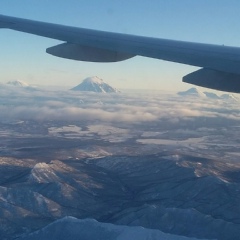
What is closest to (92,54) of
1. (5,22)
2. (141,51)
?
(141,51)

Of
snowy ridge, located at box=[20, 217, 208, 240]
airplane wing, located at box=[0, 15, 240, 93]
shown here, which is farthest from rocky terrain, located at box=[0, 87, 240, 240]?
airplane wing, located at box=[0, 15, 240, 93]

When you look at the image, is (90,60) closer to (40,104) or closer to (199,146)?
(199,146)

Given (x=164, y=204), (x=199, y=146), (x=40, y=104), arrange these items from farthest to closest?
1. (x=40, y=104)
2. (x=199, y=146)
3. (x=164, y=204)

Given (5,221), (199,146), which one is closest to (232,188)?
(5,221)

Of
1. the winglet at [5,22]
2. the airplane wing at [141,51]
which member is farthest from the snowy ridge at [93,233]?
the winglet at [5,22]

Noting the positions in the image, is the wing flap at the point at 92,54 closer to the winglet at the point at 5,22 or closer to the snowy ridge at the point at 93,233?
the winglet at the point at 5,22

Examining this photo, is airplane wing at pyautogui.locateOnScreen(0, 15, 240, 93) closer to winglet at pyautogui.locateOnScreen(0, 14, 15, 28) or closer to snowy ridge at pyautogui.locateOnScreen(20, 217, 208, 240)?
winglet at pyautogui.locateOnScreen(0, 14, 15, 28)

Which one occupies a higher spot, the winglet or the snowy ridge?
the winglet

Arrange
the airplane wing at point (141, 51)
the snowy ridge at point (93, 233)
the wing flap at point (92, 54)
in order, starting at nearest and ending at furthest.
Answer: the airplane wing at point (141, 51), the wing flap at point (92, 54), the snowy ridge at point (93, 233)

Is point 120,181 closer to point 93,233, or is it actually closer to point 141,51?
point 93,233
